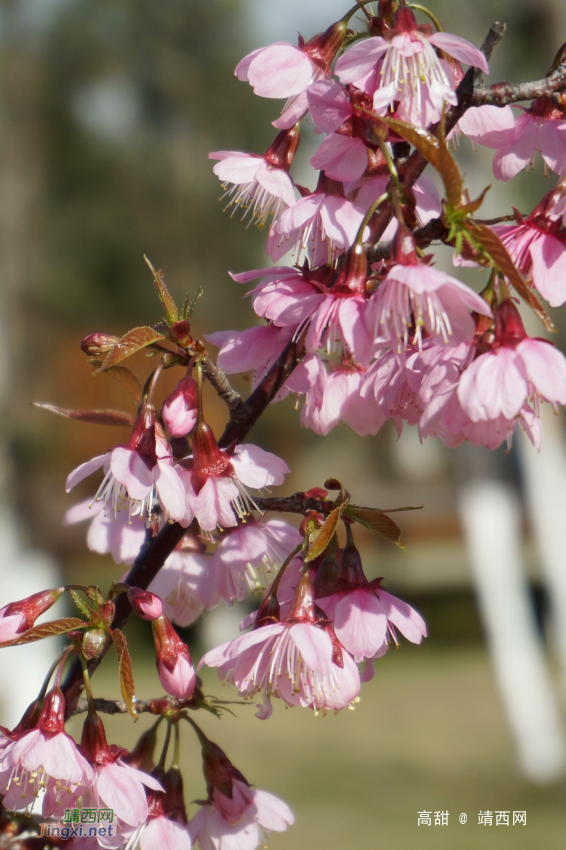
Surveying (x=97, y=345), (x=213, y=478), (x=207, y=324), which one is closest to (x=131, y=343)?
(x=97, y=345)

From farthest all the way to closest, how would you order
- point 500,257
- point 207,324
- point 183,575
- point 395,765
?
→ point 207,324
point 395,765
point 183,575
point 500,257

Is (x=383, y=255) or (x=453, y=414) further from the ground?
(x=383, y=255)

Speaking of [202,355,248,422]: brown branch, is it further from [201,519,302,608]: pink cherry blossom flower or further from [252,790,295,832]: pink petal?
[252,790,295,832]: pink petal

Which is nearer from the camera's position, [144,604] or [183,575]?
[144,604]

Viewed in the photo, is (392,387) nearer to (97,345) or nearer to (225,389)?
(225,389)

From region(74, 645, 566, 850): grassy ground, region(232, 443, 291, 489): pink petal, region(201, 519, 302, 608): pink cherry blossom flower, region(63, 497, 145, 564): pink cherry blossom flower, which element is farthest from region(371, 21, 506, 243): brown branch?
region(74, 645, 566, 850): grassy ground
